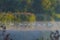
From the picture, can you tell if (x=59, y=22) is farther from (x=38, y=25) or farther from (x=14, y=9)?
(x=14, y=9)

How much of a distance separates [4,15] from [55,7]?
0.40 metres

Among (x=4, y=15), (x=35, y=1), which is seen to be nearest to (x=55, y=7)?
(x=35, y=1)

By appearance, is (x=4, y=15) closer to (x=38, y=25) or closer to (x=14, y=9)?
(x=14, y=9)

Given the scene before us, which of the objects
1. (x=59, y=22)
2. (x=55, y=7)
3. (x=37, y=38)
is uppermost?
(x=55, y=7)

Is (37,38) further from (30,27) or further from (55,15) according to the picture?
(55,15)

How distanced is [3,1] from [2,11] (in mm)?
79

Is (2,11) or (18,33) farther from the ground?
(2,11)

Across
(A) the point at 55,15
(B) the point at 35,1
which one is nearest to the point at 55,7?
(A) the point at 55,15

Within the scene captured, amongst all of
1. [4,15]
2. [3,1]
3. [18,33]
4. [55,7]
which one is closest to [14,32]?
[18,33]

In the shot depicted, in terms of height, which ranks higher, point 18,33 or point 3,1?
point 3,1

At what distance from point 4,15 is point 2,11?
0.04m

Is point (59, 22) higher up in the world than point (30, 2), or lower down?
lower down

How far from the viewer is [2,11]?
4.70ft

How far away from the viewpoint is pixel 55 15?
1.43 m
